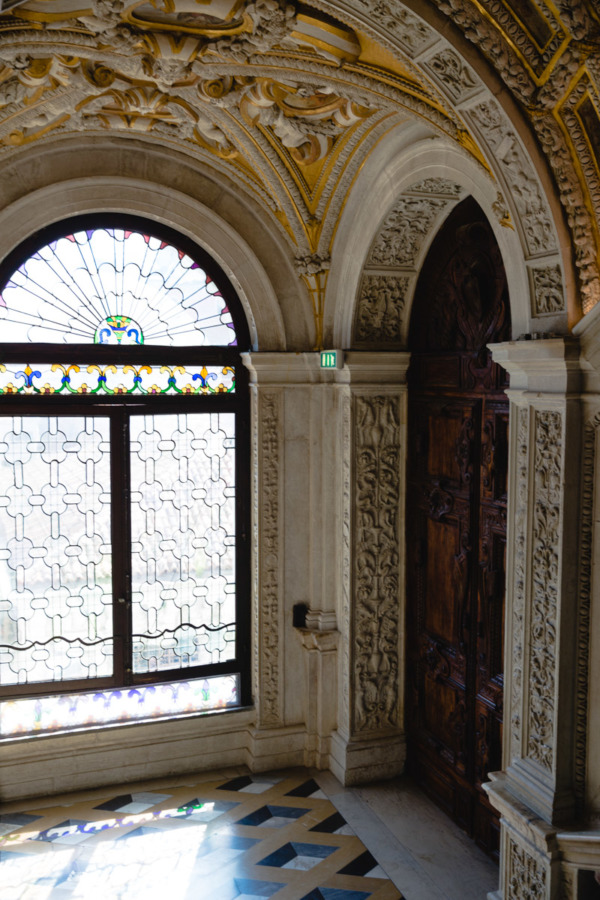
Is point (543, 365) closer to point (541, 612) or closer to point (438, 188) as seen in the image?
point (541, 612)

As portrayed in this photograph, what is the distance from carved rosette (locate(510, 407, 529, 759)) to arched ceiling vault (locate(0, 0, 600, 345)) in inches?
24.1

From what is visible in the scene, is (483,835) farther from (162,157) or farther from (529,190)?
(162,157)

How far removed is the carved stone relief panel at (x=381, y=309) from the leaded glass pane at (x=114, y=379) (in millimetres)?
1111

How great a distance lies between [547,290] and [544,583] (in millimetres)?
1242

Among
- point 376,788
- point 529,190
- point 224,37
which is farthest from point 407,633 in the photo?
point 224,37

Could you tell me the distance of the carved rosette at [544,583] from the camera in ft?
11.3

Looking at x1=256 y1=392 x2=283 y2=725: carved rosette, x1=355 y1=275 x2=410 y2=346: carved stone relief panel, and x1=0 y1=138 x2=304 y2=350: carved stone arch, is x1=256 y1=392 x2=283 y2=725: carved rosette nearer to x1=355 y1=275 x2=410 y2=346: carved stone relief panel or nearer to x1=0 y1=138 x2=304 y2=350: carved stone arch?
x1=0 y1=138 x2=304 y2=350: carved stone arch

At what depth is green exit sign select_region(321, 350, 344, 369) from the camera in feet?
18.5

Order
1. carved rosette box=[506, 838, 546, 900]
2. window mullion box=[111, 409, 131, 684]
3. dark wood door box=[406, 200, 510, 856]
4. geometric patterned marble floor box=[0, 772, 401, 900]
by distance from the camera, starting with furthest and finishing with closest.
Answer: window mullion box=[111, 409, 131, 684]
dark wood door box=[406, 200, 510, 856]
geometric patterned marble floor box=[0, 772, 401, 900]
carved rosette box=[506, 838, 546, 900]

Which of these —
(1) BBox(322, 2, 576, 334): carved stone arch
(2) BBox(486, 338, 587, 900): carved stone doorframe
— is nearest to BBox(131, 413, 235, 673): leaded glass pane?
(2) BBox(486, 338, 587, 900): carved stone doorframe

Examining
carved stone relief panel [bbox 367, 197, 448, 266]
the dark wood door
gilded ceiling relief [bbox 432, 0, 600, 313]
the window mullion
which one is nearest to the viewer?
gilded ceiling relief [bbox 432, 0, 600, 313]

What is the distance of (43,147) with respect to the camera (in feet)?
17.3

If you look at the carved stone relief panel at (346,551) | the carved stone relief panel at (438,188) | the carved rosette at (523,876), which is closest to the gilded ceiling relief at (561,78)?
the carved stone relief panel at (438,188)

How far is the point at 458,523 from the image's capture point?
16.9 ft
